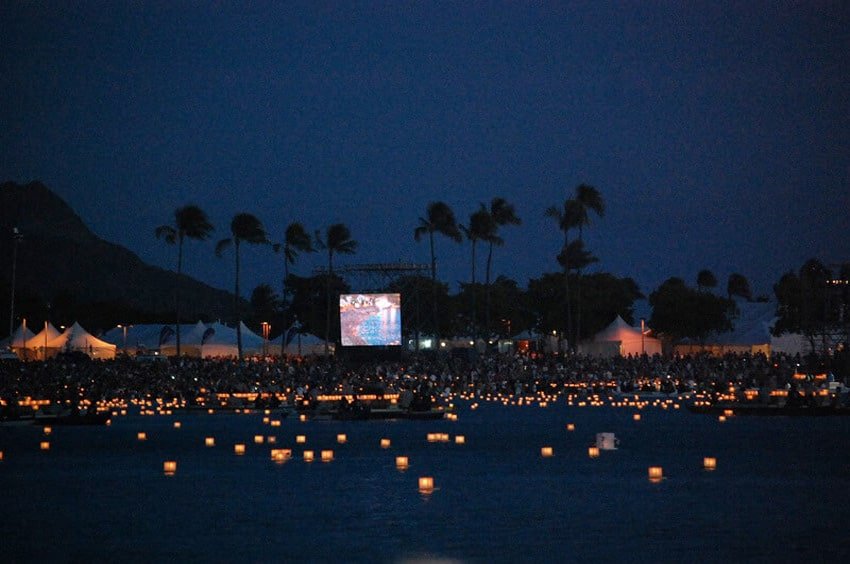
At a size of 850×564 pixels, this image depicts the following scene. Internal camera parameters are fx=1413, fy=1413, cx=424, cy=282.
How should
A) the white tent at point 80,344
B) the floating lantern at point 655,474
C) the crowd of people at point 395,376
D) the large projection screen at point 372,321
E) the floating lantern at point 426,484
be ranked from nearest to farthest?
the floating lantern at point 426,484
the floating lantern at point 655,474
the crowd of people at point 395,376
the large projection screen at point 372,321
the white tent at point 80,344

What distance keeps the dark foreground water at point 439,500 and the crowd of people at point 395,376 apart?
20670mm

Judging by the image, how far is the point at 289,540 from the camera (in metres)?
23.2

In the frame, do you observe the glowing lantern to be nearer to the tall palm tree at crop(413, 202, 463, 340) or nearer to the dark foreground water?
the dark foreground water

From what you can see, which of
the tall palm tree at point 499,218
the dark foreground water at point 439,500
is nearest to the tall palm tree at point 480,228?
the tall palm tree at point 499,218

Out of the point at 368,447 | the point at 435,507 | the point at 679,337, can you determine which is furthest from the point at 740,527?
the point at 679,337

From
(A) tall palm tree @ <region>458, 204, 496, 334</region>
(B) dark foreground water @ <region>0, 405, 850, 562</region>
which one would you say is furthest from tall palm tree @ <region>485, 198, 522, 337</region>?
(B) dark foreground water @ <region>0, 405, 850, 562</region>

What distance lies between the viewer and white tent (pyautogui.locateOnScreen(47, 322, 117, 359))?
93194mm

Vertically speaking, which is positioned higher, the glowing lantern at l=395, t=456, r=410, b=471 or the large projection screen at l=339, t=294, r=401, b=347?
the large projection screen at l=339, t=294, r=401, b=347

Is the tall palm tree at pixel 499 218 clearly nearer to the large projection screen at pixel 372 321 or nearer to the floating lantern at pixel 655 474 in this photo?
the large projection screen at pixel 372 321

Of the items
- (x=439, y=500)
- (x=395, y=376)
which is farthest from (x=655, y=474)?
(x=395, y=376)

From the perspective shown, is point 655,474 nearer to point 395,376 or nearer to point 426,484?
point 426,484

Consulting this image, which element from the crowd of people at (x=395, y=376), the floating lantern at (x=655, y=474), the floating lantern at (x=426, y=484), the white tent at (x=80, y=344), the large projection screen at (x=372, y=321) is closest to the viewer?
the floating lantern at (x=426, y=484)

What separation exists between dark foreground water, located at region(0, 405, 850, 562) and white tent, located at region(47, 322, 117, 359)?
44275 mm

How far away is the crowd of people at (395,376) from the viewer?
232ft
